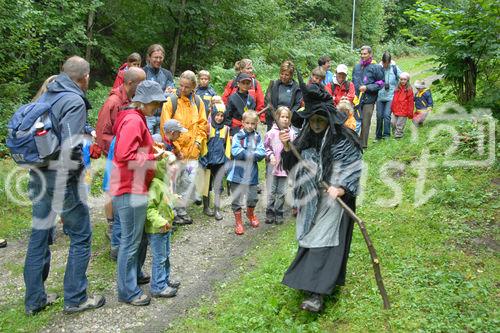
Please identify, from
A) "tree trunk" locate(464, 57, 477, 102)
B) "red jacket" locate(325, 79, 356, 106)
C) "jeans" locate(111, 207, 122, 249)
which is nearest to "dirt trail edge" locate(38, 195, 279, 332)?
"jeans" locate(111, 207, 122, 249)

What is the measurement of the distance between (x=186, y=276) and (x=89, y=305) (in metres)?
1.33

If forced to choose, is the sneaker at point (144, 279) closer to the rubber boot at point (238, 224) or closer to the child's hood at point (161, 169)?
the child's hood at point (161, 169)

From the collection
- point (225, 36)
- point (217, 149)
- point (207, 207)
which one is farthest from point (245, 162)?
point (225, 36)

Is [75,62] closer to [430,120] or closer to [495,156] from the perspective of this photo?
[495,156]

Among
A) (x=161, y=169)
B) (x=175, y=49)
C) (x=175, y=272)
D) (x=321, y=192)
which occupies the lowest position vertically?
(x=175, y=272)

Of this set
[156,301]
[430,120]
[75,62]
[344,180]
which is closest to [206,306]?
[156,301]

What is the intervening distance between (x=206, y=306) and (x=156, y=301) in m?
0.61

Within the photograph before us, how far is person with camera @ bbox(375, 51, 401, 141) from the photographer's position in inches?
467

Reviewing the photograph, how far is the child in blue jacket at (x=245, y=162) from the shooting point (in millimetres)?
7457

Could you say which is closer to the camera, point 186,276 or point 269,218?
point 186,276

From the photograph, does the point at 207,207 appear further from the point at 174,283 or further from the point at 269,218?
the point at 174,283

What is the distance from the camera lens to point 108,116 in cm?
605

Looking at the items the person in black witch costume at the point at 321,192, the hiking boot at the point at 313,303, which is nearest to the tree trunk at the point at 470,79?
the person in black witch costume at the point at 321,192

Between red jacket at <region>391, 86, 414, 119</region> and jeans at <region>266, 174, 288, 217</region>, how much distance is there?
5144 mm
